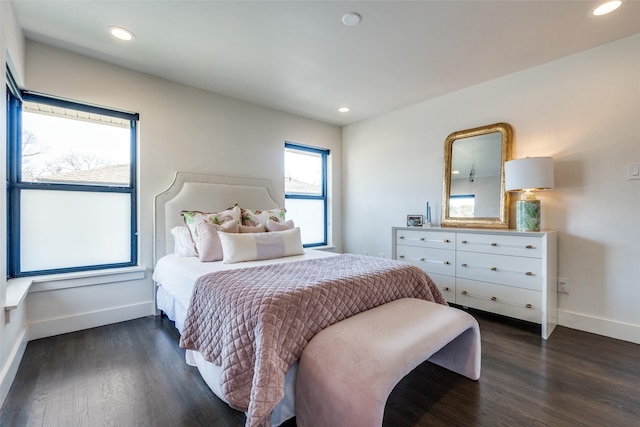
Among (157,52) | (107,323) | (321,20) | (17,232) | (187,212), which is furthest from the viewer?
(187,212)

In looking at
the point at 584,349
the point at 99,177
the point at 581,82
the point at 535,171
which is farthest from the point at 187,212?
the point at 581,82

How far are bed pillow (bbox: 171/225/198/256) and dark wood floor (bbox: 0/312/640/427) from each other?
0.76 metres

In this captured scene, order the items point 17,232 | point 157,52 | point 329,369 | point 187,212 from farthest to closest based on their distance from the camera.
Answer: point 187,212
point 157,52
point 17,232
point 329,369

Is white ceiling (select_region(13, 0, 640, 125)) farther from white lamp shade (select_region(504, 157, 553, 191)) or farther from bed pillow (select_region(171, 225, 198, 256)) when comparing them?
bed pillow (select_region(171, 225, 198, 256))

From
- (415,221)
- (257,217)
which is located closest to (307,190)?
(257,217)

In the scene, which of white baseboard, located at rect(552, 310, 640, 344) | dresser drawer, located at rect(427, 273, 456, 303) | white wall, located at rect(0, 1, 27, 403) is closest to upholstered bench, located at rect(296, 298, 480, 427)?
dresser drawer, located at rect(427, 273, 456, 303)

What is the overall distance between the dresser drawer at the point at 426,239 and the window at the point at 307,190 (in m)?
1.46

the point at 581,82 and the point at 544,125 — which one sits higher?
the point at 581,82

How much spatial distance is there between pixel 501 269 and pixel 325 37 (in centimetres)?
256

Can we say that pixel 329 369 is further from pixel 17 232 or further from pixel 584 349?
pixel 17 232

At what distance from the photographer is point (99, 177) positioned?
265cm

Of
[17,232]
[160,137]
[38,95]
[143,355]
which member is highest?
[38,95]

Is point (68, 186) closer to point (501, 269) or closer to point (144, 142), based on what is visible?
point (144, 142)

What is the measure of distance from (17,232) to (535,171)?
4380 mm
